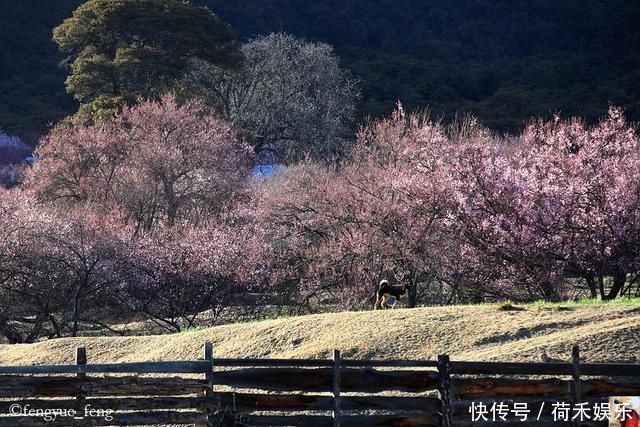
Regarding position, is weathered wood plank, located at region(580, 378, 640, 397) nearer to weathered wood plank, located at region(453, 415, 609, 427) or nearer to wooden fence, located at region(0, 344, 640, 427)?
wooden fence, located at region(0, 344, 640, 427)

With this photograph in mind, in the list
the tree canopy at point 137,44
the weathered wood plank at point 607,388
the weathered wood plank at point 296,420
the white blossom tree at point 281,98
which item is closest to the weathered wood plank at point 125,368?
the weathered wood plank at point 296,420

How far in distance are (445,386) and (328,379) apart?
51.1 inches

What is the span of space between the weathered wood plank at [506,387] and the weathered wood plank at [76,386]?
9.86 feet

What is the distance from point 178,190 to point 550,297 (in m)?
16.1

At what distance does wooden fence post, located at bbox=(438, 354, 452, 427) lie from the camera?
1156cm

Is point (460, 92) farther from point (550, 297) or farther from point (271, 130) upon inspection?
point (550, 297)

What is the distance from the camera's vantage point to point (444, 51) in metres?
96.2

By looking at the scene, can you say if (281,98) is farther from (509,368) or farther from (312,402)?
(509,368)

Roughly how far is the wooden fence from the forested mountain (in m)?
52.1

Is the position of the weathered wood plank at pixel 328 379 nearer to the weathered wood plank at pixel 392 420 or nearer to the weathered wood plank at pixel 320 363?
the weathered wood plank at pixel 320 363

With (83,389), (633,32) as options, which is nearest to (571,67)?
(633,32)

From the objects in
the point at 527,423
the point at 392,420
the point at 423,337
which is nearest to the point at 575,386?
the point at 527,423

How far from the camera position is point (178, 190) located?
35.4m

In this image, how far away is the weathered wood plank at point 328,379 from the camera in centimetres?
1173
